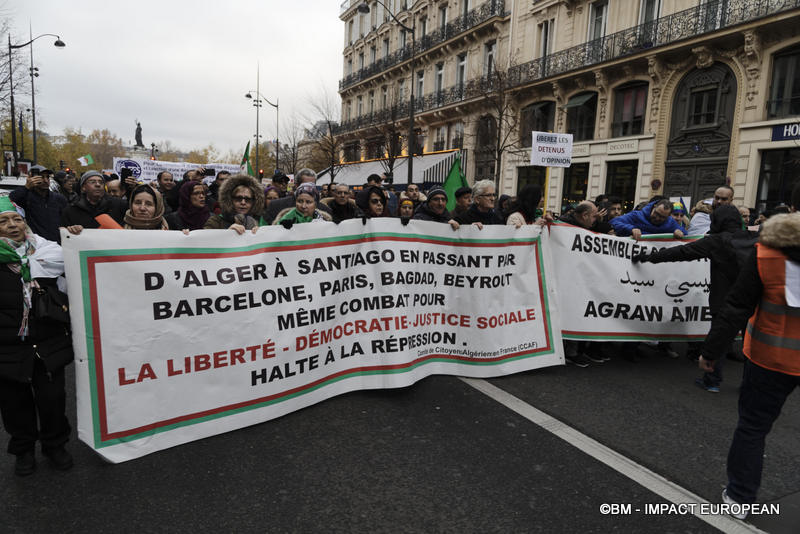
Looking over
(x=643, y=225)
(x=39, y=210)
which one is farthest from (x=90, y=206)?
(x=643, y=225)

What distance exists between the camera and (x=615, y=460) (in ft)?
10.5

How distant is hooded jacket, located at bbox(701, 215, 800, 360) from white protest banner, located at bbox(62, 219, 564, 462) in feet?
6.45

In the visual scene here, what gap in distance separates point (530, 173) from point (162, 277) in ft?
78.6

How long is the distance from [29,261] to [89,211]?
144 inches

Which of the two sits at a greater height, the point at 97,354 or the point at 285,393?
the point at 97,354

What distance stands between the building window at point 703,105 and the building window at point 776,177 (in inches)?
99.0

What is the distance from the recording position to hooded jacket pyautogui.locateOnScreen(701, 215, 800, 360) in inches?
98.6

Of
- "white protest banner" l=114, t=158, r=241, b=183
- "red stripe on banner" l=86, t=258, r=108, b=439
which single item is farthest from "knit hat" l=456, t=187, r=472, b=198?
"white protest banner" l=114, t=158, r=241, b=183

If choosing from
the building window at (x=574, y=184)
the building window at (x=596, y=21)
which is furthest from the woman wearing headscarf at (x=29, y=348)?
the building window at (x=596, y=21)

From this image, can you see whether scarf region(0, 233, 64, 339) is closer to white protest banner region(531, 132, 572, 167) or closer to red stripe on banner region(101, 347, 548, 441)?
red stripe on banner region(101, 347, 548, 441)

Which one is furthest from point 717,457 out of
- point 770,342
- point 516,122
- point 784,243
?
point 516,122

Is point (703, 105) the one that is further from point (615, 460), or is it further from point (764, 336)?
point (615, 460)

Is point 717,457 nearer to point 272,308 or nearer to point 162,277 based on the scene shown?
point 272,308

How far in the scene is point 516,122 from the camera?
24406mm
